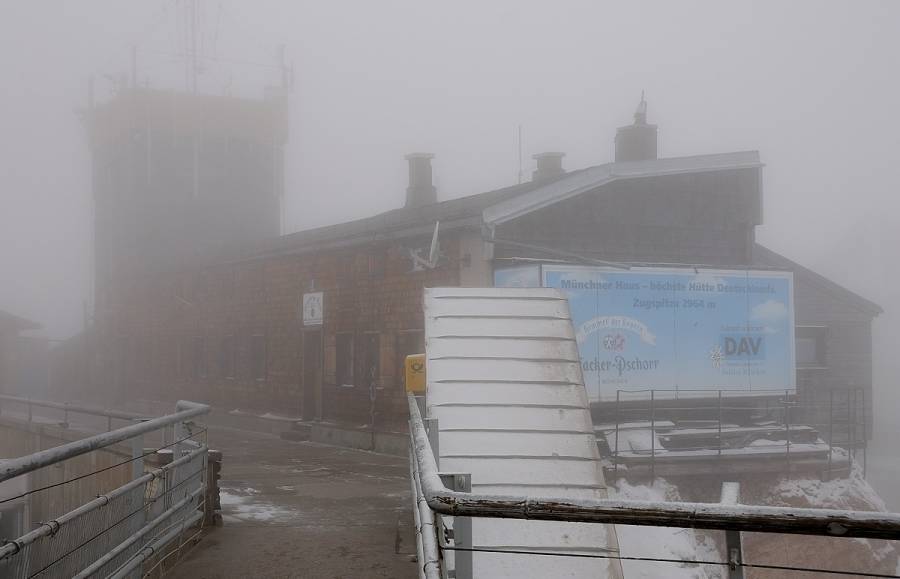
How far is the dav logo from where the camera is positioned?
19.2 meters

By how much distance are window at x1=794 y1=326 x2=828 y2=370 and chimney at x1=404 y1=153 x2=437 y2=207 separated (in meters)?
12.8

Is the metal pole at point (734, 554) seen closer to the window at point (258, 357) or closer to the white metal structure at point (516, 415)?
the white metal structure at point (516, 415)

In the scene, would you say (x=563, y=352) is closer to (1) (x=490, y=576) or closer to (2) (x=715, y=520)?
(1) (x=490, y=576)

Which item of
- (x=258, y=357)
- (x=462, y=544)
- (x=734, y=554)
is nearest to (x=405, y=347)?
(x=258, y=357)

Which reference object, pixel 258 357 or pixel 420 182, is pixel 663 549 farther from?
pixel 258 357

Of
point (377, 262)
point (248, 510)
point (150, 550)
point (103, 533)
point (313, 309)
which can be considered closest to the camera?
point (103, 533)

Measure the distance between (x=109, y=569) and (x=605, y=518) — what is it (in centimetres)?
417

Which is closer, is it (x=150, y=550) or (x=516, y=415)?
(x=150, y=550)

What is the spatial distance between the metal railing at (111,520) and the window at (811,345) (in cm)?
2411

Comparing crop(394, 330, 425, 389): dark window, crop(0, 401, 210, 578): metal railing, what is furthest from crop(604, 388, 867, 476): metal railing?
crop(0, 401, 210, 578): metal railing

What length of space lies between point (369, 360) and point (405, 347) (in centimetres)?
161

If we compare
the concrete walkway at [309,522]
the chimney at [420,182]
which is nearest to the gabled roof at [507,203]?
the chimney at [420,182]

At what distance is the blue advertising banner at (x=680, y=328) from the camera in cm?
1773

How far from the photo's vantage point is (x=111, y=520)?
609 centimetres
